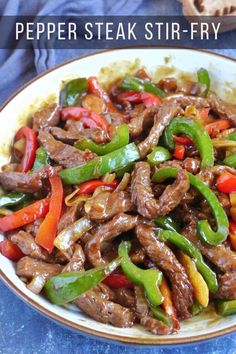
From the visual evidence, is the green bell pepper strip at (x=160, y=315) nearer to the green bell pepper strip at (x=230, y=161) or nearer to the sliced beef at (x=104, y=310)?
the sliced beef at (x=104, y=310)

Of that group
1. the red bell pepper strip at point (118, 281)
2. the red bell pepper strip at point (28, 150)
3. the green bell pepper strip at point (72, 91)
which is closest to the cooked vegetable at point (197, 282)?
the red bell pepper strip at point (118, 281)

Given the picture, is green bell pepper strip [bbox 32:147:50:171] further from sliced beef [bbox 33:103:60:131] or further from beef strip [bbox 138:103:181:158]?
beef strip [bbox 138:103:181:158]

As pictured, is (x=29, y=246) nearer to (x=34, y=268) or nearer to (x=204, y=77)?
(x=34, y=268)

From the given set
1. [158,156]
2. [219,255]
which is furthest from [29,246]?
[219,255]

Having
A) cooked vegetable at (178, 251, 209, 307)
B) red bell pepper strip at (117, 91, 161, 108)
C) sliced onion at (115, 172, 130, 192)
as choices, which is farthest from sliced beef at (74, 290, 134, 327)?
red bell pepper strip at (117, 91, 161, 108)

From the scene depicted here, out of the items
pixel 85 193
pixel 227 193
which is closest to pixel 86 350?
pixel 85 193

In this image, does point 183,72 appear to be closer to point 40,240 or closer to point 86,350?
→ point 40,240
